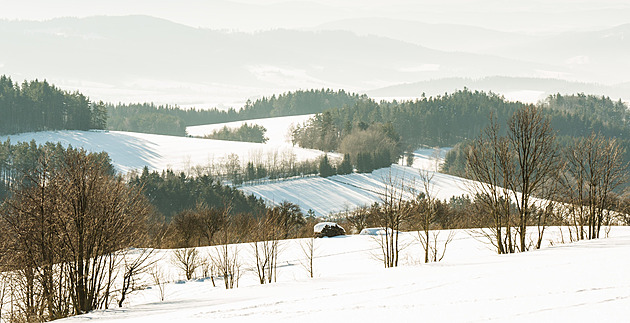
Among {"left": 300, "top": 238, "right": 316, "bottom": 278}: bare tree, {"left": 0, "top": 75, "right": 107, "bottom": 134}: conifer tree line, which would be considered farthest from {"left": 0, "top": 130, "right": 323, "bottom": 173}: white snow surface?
{"left": 300, "top": 238, "right": 316, "bottom": 278}: bare tree

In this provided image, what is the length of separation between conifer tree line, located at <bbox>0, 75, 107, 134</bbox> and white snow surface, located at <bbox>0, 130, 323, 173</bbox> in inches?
192

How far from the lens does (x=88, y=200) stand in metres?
15.0

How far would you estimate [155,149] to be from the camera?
13662 cm

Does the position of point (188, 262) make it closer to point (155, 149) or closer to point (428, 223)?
point (428, 223)

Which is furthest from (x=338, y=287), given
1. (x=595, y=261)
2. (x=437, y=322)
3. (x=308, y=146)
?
(x=308, y=146)

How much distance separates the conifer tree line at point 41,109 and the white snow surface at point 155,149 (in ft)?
16.0

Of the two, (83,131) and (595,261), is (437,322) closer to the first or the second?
(595,261)

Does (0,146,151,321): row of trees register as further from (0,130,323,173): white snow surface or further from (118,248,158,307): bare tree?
(0,130,323,173): white snow surface

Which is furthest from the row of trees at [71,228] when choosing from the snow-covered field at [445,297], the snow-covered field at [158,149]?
the snow-covered field at [158,149]

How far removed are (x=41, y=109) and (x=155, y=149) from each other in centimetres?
3166

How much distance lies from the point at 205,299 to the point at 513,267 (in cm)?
789

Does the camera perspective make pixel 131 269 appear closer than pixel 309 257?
Yes

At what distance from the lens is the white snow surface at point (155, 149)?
12488 cm

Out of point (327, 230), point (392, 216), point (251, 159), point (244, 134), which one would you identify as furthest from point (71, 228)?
point (244, 134)
